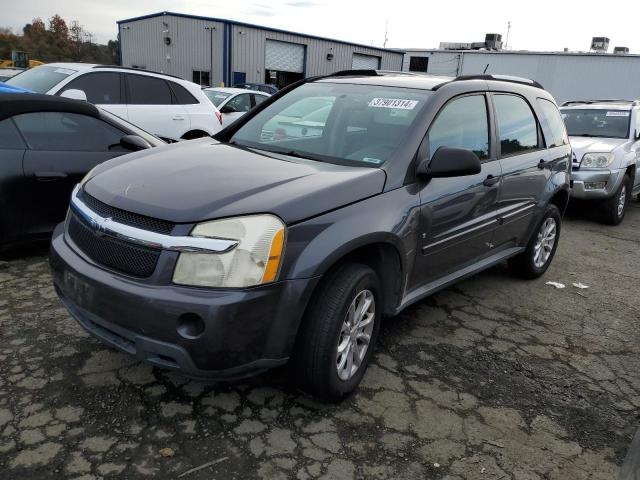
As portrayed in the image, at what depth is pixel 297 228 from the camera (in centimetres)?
235

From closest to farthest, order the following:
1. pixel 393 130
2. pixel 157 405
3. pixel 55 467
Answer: pixel 55 467 → pixel 157 405 → pixel 393 130

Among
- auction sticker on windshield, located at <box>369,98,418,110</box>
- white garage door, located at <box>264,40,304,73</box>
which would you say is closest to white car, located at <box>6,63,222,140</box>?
auction sticker on windshield, located at <box>369,98,418,110</box>

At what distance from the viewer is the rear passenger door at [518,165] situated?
3.95 m

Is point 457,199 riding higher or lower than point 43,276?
higher

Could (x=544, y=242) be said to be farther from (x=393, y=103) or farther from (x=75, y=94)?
(x=75, y=94)

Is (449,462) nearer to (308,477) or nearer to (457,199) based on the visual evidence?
(308,477)

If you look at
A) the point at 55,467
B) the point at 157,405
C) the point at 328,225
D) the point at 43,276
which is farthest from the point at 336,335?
the point at 43,276

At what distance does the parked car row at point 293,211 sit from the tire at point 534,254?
0.02 meters

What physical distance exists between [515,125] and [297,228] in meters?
2.59

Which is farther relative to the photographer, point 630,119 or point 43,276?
point 630,119

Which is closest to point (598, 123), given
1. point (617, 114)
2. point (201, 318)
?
point (617, 114)

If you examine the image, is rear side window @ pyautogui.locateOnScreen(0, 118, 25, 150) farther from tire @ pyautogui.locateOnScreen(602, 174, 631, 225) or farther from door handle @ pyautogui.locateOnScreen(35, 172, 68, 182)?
tire @ pyautogui.locateOnScreen(602, 174, 631, 225)

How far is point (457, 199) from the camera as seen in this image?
3344 mm

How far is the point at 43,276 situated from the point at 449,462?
331cm
